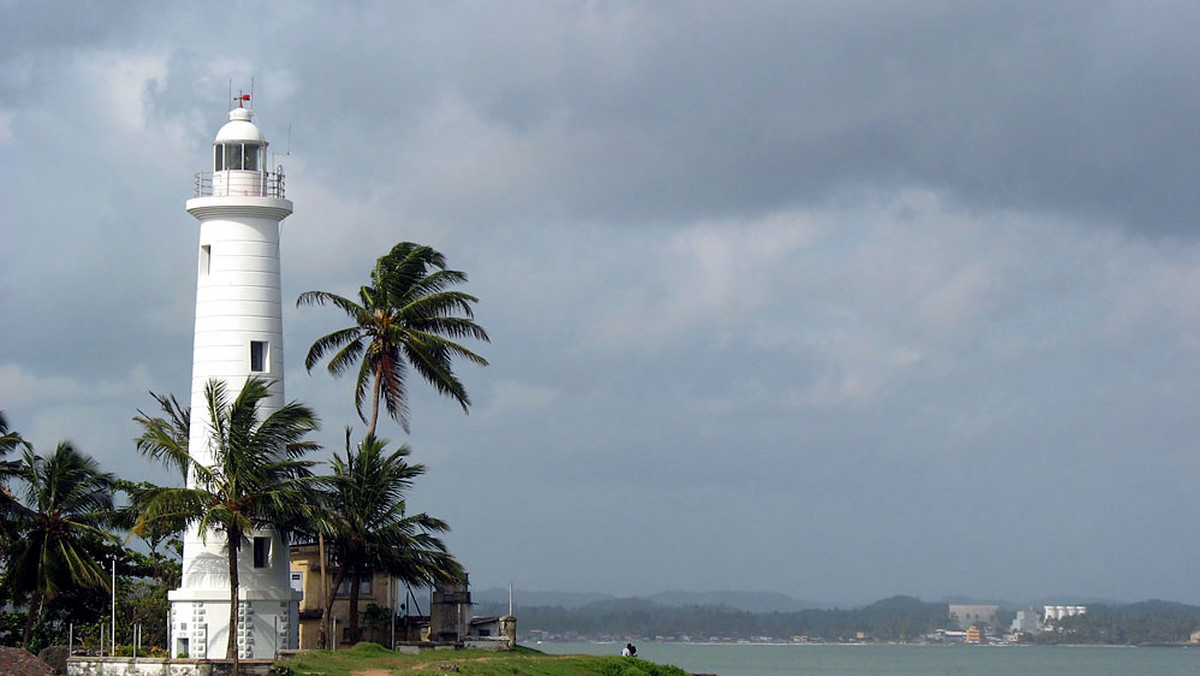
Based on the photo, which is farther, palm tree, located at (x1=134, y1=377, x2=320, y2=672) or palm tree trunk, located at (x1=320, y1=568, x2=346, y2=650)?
palm tree trunk, located at (x1=320, y1=568, x2=346, y2=650)

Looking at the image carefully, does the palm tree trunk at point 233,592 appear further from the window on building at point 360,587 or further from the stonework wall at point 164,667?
the window on building at point 360,587

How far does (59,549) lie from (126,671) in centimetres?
1045

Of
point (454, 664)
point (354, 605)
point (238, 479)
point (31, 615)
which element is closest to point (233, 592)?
point (238, 479)

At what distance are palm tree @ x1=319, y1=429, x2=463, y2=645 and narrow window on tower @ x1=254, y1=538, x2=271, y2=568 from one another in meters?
2.88

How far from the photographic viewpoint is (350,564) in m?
50.9

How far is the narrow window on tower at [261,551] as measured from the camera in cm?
4694

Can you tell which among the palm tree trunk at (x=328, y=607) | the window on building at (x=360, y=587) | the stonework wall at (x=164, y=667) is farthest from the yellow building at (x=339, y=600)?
the stonework wall at (x=164, y=667)

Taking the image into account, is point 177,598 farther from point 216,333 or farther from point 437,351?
point 437,351

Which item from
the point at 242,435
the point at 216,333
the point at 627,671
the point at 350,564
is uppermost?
the point at 216,333

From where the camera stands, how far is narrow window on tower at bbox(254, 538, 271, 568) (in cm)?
4694

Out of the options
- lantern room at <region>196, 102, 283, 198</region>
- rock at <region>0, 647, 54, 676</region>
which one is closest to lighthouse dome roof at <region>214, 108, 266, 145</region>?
lantern room at <region>196, 102, 283, 198</region>

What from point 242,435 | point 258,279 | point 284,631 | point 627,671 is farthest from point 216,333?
point 627,671

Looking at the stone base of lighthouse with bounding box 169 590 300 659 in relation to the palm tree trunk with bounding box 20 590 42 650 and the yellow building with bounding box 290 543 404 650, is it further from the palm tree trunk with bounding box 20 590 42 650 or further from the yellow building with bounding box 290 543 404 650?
the palm tree trunk with bounding box 20 590 42 650

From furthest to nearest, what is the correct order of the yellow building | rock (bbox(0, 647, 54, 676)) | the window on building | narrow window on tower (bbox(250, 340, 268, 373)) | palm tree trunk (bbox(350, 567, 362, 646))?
1. the window on building
2. the yellow building
3. palm tree trunk (bbox(350, 567, 362, 646))
4. narrow window on tower (bbox(250, 340, 268, 373))
5. rock (bbox(0, 647, 54, 676))
